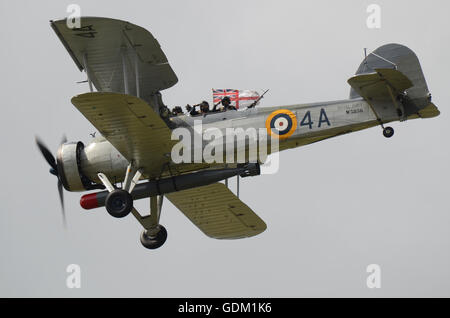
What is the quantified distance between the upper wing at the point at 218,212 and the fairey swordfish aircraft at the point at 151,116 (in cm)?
72

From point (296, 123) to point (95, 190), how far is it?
13.8 ft

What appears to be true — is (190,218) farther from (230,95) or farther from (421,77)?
(421,77)

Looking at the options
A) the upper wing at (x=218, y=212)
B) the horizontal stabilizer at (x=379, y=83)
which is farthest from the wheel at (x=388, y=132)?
the upper wing at (x=218, y=212)

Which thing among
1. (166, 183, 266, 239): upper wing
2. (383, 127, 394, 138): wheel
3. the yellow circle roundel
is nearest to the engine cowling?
(166, 183, 266, 239): upper wing

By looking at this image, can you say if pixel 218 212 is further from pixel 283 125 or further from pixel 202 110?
pixel 283 125

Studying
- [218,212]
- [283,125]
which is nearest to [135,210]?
[218,212]

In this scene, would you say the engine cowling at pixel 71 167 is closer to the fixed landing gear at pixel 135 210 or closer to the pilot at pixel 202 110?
the fixed landing gear at pixel 135 210

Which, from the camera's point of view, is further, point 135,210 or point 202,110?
point 135,210

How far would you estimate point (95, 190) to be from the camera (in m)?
20.0

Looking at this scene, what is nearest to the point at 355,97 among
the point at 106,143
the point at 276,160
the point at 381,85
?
the point at 381,85

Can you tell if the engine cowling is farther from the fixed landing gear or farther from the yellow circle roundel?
the yellow circle roundel

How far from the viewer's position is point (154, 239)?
20.7m

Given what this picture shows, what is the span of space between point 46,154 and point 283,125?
15.7 feet

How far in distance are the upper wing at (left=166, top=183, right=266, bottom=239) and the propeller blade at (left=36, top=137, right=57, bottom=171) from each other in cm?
249
